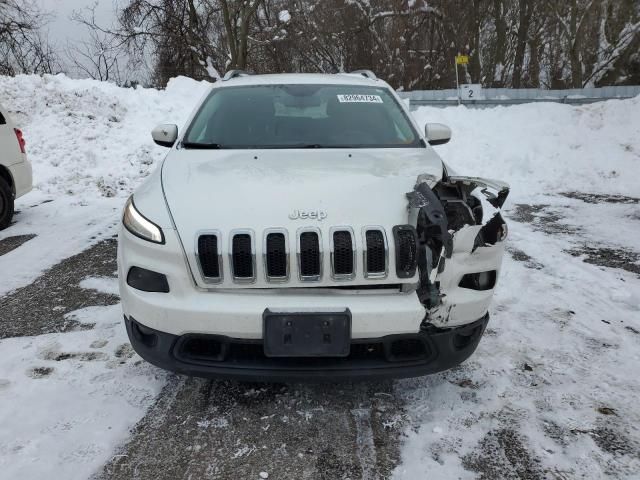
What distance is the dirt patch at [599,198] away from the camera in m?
7.14

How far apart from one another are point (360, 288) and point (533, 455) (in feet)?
3.53

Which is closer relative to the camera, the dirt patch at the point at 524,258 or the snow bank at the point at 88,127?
the dirt patch at the point at 524,258

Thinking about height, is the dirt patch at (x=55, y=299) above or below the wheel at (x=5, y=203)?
below

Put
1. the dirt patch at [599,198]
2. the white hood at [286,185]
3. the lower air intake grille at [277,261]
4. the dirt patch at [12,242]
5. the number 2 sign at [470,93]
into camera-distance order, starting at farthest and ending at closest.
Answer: the number 2 sign at [470,93]
the dirt patch at [599,198]
the dirt patch at [12,242]
the white hood at [286,185]
the lower air intake grille at [277,261]

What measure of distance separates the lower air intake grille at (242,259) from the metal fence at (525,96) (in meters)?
11.4

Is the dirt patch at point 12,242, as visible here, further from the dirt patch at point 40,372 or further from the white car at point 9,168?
the dirt patch at point 40,372

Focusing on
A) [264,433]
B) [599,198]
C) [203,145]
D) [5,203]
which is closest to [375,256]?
[264,433]

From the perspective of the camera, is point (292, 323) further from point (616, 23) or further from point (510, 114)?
point (616, 23)

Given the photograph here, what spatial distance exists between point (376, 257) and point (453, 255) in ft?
1.35

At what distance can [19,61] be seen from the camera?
23797 mm

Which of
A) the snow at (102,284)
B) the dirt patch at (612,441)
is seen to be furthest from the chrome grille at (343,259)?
the snow at (102,284)

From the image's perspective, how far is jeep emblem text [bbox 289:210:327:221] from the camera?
2318 millimetres

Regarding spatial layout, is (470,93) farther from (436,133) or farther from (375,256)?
(375,256)

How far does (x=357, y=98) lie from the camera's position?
3887mm
